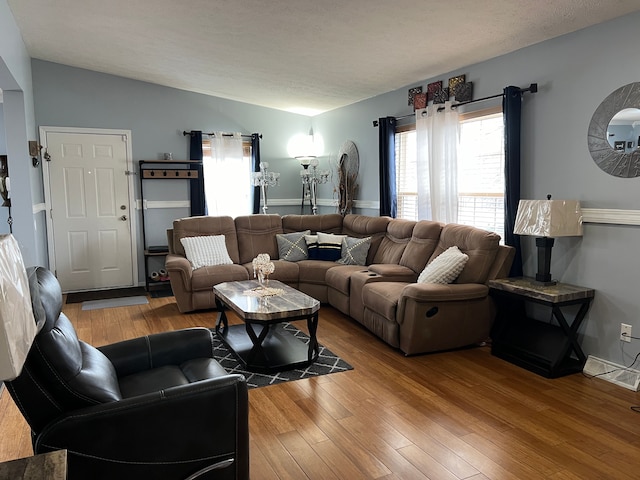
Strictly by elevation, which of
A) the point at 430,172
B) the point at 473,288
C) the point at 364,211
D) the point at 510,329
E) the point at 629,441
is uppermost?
the point at 430,172

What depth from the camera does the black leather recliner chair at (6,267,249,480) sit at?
1638 mm

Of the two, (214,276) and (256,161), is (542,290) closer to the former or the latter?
(214,276)

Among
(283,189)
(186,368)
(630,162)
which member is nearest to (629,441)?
(630,162)

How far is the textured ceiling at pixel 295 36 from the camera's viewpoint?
130 inches

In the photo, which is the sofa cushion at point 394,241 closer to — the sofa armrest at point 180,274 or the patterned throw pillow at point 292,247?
the patterned throw pillow at point 292,247

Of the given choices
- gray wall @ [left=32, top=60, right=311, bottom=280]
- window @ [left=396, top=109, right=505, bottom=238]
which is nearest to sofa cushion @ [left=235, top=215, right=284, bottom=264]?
gray wall @ [left=32, top=60, right=311, bottom=280]

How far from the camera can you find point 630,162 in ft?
10.4

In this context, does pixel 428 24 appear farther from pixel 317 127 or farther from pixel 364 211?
pixel 317 127

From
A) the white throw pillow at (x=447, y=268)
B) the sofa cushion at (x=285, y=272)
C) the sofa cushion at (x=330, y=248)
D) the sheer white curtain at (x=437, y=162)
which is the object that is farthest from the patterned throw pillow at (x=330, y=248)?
the white throw pillow at (x=447, y=268)

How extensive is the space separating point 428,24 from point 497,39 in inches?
24.1

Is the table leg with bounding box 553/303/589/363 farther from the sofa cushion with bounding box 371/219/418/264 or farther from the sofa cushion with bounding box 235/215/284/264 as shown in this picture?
the sofa cushion with bounding box 235/215/284/264

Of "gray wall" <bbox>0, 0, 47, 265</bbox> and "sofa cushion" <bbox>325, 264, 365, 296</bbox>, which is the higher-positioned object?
"gray wall" <bbox>0, 0, 47, 265</bbox>

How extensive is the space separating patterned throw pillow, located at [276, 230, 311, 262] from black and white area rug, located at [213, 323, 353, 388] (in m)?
1.81

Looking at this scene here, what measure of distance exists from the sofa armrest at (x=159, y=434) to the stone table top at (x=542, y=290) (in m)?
2.35
